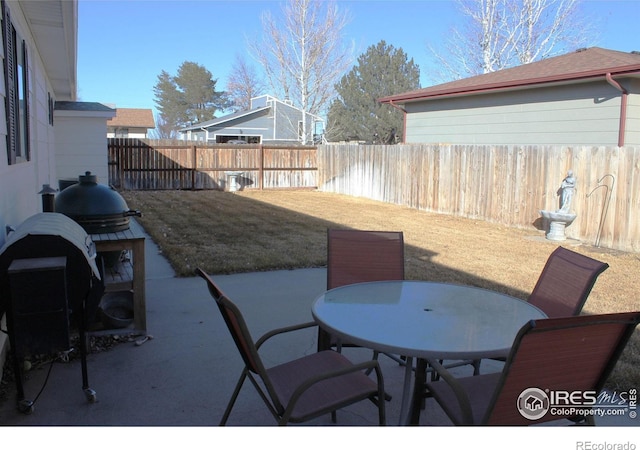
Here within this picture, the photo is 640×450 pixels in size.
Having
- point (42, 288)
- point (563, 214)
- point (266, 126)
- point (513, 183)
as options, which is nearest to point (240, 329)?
point (42, 288)

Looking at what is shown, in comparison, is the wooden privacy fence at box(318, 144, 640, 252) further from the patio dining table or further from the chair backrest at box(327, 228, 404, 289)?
the patio dining table

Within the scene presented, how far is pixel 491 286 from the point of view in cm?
632

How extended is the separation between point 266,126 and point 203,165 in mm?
16007

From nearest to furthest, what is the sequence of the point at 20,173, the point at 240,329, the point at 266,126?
the point at 240,329
the point at 20,173
the point at 266,126

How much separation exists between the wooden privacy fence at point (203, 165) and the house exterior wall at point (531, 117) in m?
4.93

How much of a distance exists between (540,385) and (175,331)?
327 cm

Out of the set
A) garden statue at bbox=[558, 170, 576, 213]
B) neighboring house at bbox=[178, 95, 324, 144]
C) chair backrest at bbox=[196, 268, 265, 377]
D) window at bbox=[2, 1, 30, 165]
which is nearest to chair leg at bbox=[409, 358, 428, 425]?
chair backrest at bbox=[196, 268, 265, 377]

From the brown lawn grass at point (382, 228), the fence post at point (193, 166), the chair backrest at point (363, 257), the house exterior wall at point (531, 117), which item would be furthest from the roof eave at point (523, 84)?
the chair backrest at point (363, 257)

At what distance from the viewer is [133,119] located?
42781 mm

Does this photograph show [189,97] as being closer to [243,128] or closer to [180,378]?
[243,128]

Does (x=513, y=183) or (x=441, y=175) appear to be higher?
(x=441, y=175)

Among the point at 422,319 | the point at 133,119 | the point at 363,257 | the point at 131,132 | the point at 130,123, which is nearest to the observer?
the point at 422,319

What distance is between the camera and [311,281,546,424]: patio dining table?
2.55m
